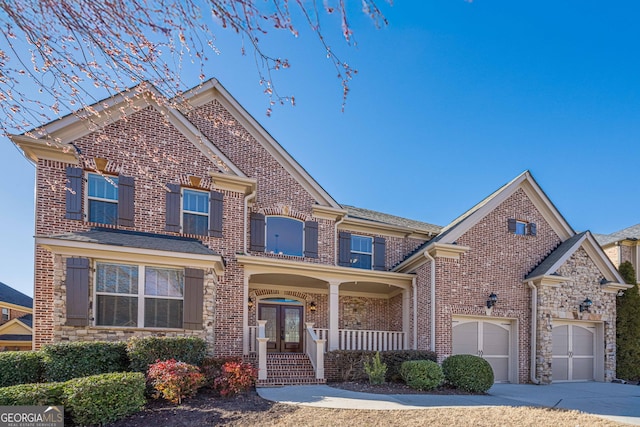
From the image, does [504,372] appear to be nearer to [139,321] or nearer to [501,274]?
[501,274]

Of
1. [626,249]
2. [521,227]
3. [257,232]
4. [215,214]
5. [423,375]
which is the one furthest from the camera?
[626,249]

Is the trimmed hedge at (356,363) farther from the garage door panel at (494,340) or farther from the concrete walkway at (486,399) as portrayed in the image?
the garage door panel at (494,340)

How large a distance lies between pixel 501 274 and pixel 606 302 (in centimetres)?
445

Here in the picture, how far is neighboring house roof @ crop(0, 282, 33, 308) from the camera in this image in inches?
1056

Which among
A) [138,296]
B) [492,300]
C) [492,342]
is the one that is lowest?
[492,342]

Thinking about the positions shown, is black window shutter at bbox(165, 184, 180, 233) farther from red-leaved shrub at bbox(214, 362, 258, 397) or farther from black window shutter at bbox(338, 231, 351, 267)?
black window shutter at bbox(338, 231, 351, 267)

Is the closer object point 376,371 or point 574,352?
point 376,371

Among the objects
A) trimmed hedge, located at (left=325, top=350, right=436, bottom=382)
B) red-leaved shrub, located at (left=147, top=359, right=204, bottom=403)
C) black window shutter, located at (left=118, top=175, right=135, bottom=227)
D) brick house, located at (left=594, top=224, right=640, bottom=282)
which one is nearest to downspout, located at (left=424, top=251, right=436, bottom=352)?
trimmed hedge, located at (left=325, top=350, right=436, bottom=382)

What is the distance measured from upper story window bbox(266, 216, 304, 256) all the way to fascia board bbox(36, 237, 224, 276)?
10.3 ft

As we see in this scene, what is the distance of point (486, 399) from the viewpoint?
10.0m

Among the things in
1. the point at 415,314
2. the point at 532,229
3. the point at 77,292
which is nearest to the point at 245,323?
the point at 77,292

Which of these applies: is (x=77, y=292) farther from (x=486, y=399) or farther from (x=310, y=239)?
(x=486, y=399)

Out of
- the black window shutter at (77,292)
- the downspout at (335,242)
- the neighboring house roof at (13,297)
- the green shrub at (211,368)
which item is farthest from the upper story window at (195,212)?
the neighboring house roof at (13,297)

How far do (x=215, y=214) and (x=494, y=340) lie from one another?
10347 mm
